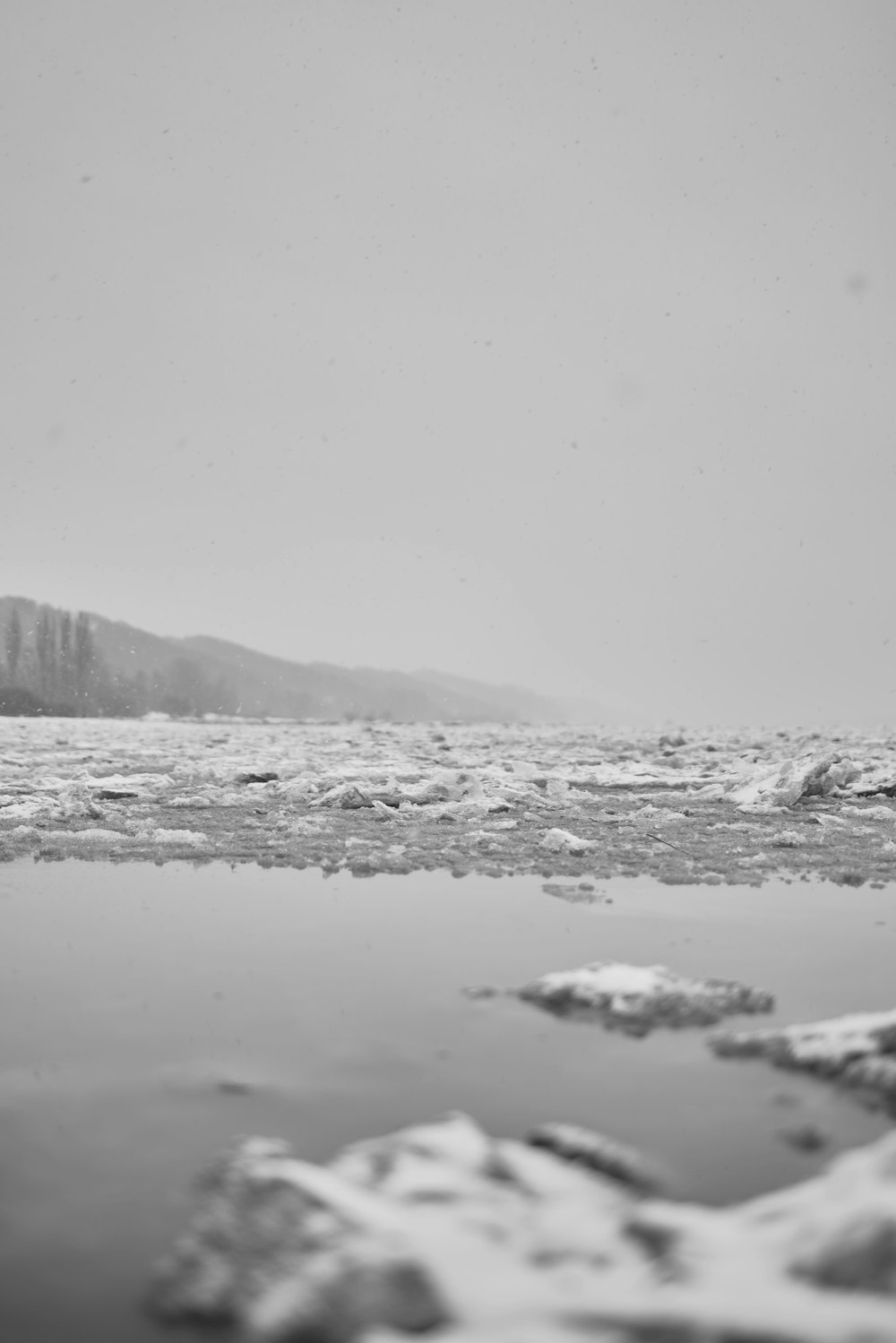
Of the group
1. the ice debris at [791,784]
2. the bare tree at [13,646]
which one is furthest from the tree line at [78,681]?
the ice debris at [791,784]

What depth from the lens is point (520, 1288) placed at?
208cm

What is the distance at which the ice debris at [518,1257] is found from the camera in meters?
1.94

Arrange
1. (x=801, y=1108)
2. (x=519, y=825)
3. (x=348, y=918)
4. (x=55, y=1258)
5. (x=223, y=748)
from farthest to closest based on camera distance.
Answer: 1. (x=223, y=748)
2. (x=519, y=825)
3. (x=348, y=918)
4. (x=801, y=1108)
5. (x=55, y=1258)

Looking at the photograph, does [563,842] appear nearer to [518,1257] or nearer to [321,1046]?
[321,1046]

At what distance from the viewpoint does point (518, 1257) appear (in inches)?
86.5

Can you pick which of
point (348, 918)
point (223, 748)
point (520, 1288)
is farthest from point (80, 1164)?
point (223, 748)

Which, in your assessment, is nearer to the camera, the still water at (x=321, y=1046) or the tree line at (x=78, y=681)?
the still water at (x=321, y=1046)

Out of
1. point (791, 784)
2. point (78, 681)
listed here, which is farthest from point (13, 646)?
point (791, 784)

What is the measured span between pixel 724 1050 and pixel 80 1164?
261 centimetres

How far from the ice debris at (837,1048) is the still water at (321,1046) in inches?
4.9

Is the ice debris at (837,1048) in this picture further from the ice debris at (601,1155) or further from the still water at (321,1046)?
the ice debris at (601,1155)

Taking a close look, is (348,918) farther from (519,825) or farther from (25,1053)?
(519,825)

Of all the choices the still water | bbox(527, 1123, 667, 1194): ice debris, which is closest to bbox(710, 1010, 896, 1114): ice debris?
the still water

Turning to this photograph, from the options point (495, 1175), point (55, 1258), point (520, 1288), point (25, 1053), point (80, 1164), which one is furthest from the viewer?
point (25, 1053)
